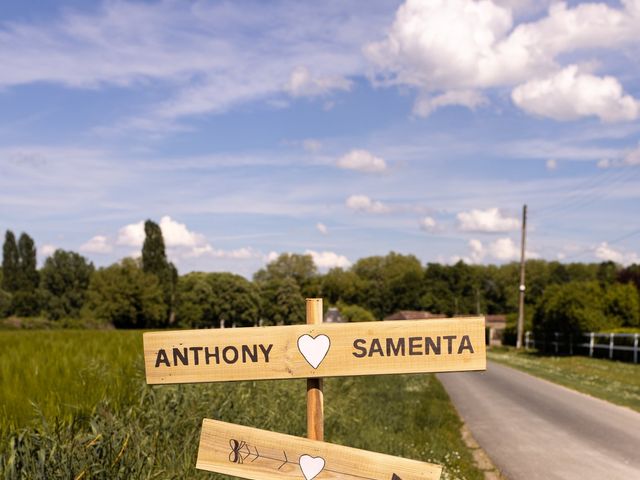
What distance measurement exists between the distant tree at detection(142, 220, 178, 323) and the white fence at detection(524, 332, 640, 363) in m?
47.6

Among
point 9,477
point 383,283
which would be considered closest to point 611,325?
point 9,477

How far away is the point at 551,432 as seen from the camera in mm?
10836

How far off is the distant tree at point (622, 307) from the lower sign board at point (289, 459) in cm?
3646

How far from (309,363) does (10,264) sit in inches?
3475

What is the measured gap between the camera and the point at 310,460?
348cm

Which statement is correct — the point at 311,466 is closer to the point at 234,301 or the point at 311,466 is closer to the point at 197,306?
the point at 197,306

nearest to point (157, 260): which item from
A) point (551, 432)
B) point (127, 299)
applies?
point (127, 299)

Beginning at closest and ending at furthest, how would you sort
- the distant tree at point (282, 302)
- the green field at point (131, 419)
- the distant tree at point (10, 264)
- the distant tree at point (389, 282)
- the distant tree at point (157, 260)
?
the green field at point (131, 419)
the distant tree at point (157, 260)
the distant tree at point (10, 264)
the distant tree at point (282, 302)
the distant tree at point (389, 282)

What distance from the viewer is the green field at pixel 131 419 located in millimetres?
4406

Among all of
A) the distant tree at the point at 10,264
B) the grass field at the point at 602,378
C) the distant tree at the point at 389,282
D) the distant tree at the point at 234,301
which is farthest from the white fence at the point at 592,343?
the distant tree at the point at 389,282

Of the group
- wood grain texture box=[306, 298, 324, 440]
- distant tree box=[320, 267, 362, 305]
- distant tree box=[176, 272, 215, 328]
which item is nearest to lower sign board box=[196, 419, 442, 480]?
wood grain texture box=[306, 298, 324, 440]

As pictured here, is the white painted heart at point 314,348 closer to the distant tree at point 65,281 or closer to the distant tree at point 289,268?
the distant tree at point 65,281

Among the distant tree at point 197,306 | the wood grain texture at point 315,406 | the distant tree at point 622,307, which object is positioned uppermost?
the wood grain texture at point 315,406

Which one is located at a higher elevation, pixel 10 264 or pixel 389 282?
pixel 10 264
